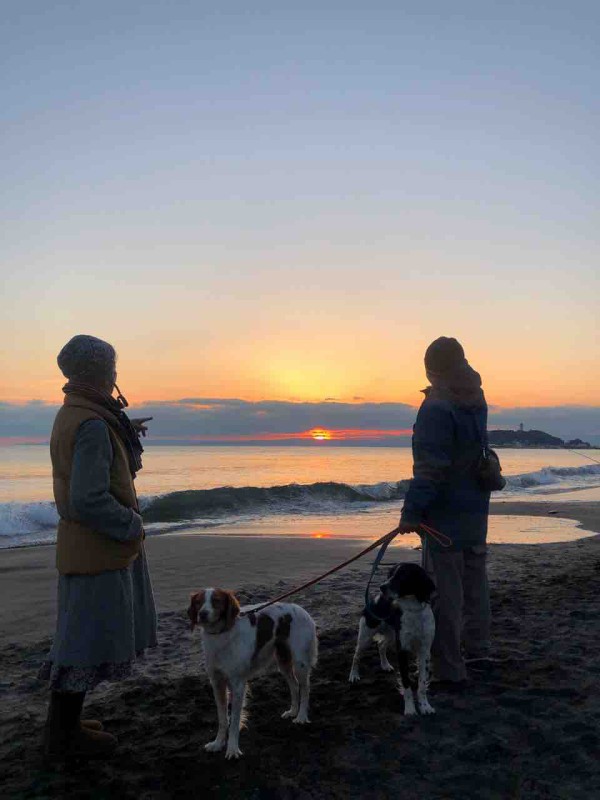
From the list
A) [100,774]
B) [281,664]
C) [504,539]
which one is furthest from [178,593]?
[504,539]

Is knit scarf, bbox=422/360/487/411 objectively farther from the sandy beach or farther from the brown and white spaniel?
the sandy beach

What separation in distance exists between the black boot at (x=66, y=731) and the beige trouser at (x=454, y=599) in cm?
232

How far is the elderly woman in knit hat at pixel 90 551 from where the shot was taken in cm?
361

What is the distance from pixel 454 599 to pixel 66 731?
2.59m

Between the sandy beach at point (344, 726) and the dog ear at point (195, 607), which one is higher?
the dog ear at point (195, 607)

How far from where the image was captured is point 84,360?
388 centimetres

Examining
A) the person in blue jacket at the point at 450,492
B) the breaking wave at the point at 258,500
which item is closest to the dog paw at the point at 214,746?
the person in blue jacket at the point at 450,492

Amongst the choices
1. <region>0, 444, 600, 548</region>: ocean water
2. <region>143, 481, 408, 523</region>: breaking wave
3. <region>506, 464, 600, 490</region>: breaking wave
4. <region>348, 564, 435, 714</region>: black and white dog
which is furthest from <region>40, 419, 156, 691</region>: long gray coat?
<region>506, 464, 600, 490</region>: breaking wave

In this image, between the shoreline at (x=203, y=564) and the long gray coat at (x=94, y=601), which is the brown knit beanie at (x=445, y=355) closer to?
the long gray coat at (x=94, y=601)

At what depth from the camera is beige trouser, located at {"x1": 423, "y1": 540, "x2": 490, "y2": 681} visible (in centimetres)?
464

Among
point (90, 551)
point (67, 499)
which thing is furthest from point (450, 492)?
point (67, 499)

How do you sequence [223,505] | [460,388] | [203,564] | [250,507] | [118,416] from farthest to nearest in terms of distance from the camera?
[250,507] → [223,505] → [203,564] → [460,388] → [118,416]

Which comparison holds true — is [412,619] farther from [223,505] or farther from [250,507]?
[250,507]

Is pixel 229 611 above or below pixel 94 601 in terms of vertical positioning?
below
